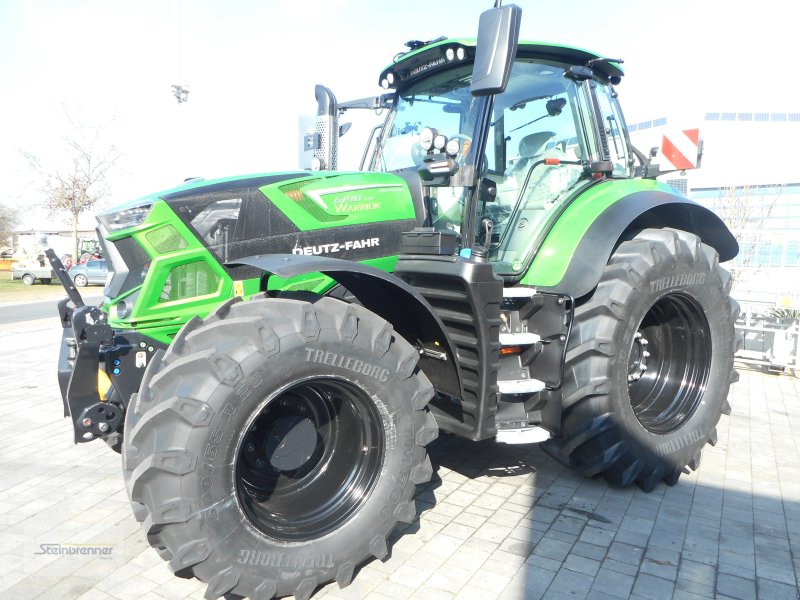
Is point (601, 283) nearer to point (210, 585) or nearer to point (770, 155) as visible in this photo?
point (210, 585)

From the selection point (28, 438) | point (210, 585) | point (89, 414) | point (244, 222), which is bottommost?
point (28, 438)

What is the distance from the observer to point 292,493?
3.02 metres

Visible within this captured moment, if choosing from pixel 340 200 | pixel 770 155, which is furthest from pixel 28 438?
pixel 770 155

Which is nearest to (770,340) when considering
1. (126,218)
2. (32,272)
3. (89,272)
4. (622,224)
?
(622,224)

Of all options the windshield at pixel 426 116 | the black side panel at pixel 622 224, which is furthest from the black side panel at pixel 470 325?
the windshield at pixel 426 116

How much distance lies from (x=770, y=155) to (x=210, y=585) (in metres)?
31.1

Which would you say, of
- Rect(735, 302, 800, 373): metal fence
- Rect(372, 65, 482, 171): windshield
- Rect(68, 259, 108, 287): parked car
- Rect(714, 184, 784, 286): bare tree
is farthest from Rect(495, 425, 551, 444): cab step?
Rect(68, 259, 108, 287): parked car

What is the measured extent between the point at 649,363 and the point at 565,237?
1.38 m

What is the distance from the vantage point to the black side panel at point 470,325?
10.5ft

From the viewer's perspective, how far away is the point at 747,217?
44.7ft

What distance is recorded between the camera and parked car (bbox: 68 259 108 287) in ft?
81.8

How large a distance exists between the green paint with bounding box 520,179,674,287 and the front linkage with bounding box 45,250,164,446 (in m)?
2.25

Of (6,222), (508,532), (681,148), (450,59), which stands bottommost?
(6,222)

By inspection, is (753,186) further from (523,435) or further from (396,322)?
(396,322)
